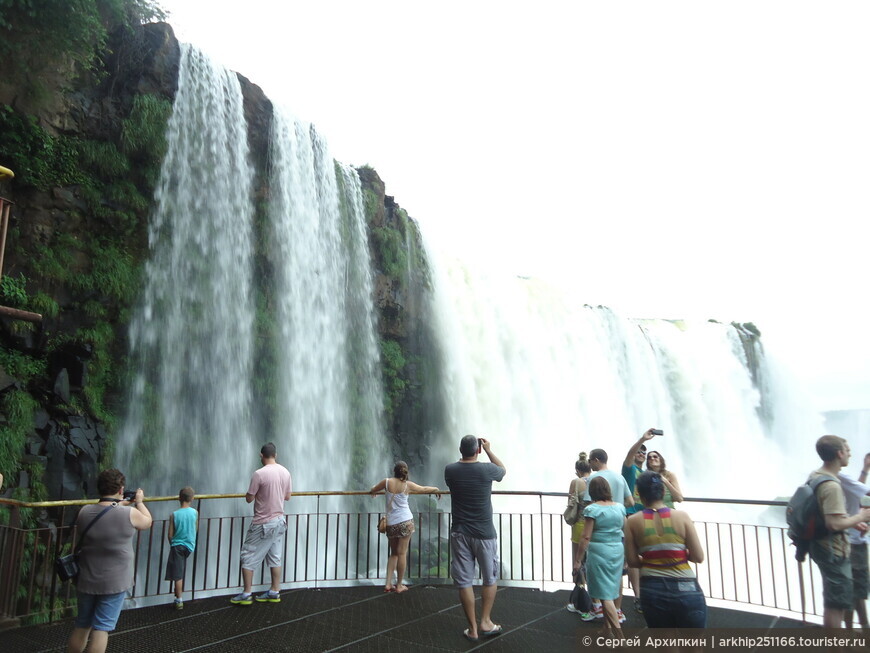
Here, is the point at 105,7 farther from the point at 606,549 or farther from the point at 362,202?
the point at 606,549

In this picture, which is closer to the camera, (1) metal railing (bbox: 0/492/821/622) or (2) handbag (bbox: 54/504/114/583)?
(2) handbag (bbox: 54/504/114/583)

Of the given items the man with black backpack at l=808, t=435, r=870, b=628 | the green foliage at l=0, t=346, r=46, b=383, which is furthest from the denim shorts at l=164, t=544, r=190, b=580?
the green foliage at l=0, t=346, r=46, b=383

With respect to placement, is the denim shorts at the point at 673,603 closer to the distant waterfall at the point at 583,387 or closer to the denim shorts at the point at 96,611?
the denim shorts at the point at 96,611

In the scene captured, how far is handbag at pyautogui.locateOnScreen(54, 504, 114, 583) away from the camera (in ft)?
14.3

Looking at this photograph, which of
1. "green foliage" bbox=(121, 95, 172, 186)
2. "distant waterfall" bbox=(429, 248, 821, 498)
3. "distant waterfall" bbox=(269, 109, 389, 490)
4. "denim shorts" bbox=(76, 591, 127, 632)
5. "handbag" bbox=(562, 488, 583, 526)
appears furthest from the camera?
"distant waterfall" bbox=(429, 248, 821, 498)

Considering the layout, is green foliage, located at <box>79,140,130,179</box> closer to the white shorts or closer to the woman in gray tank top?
the white shorts

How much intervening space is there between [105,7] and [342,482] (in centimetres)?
1430

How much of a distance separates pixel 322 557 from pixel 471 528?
Result: 11.4 metres

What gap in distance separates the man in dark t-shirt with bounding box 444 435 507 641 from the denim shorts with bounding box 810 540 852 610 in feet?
9.11

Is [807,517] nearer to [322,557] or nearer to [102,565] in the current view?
[102,565]

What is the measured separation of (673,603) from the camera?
155 inches

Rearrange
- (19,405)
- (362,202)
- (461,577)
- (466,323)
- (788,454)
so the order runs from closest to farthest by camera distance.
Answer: (461,577) < (19,405) < (362,202) < (466,323) < (788,454)

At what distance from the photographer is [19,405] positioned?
11391 millimetres

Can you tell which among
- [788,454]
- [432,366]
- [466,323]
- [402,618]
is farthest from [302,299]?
[788,454]
